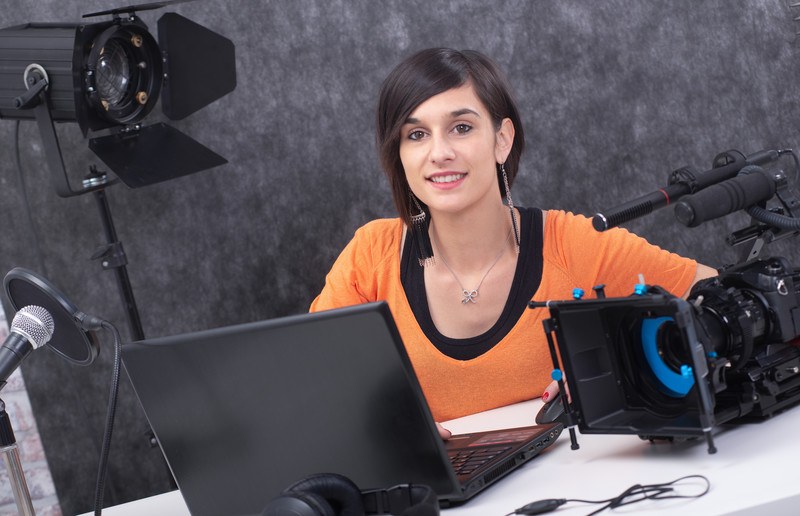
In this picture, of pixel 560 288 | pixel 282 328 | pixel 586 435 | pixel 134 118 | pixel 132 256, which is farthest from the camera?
pixel 132 256

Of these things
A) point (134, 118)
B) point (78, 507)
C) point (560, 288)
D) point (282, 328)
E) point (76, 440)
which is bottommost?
point (78, 507)

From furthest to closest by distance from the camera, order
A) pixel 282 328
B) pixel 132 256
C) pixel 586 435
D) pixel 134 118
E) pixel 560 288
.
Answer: pixel 132 256 < pixel 134 118 < pixel 560 288 < pixel 586 435 < pixel 282 328

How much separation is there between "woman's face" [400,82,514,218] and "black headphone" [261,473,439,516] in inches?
32.7

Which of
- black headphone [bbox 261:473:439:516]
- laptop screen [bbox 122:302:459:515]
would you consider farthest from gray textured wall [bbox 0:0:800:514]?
black headphone [bbox 261:473:439:516]

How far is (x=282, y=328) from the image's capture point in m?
1.07

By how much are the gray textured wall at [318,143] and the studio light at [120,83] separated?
0.93 ft

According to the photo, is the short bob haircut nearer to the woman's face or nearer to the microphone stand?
the woman's face

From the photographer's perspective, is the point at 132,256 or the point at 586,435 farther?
the point at 132,256

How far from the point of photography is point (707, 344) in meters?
1.14

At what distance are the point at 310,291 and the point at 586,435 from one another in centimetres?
131

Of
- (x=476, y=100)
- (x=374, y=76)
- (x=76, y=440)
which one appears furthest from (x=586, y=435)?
(x=76, y=440)

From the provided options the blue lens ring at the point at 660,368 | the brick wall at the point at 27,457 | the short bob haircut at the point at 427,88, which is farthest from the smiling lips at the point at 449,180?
Result: the brick wall at the point at 27,457

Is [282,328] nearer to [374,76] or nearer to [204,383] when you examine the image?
[204,383]

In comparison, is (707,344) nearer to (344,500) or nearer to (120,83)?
(344,500)
